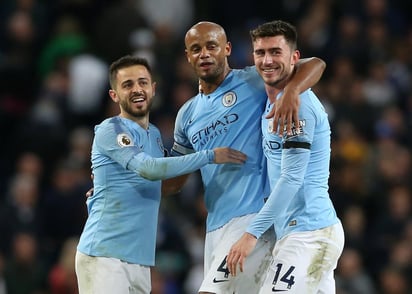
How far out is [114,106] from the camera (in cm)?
1399

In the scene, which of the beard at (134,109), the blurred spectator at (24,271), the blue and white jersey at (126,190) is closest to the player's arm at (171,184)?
the blue and white jersey at (126,190)

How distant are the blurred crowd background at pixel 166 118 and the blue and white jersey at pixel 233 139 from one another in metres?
4.40

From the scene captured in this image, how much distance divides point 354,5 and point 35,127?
206 inches

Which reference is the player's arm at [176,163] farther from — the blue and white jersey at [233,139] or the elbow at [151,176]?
the blue and white jersey at [233,139]

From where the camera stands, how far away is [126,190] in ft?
28.0

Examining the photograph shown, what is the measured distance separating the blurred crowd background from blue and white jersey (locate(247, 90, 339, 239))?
4.98 metres

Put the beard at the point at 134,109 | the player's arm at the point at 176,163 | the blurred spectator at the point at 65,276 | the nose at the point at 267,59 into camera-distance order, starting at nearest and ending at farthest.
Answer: the nose at the point at 267,59
the player's arm at the point at 176,163
the beard at the point at 134,109
the blurred spectator at the point at 65,276

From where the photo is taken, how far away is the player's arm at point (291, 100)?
7.90m

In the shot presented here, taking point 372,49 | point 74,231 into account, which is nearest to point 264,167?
point 74,231

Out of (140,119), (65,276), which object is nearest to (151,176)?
(140,119)

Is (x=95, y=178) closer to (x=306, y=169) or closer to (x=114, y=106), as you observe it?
(x=306, y=169)

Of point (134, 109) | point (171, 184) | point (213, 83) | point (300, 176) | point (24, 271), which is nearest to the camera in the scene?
point (300, 176)

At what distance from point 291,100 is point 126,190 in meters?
1.45

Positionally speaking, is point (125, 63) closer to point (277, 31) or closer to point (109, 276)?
point (277, 31)
